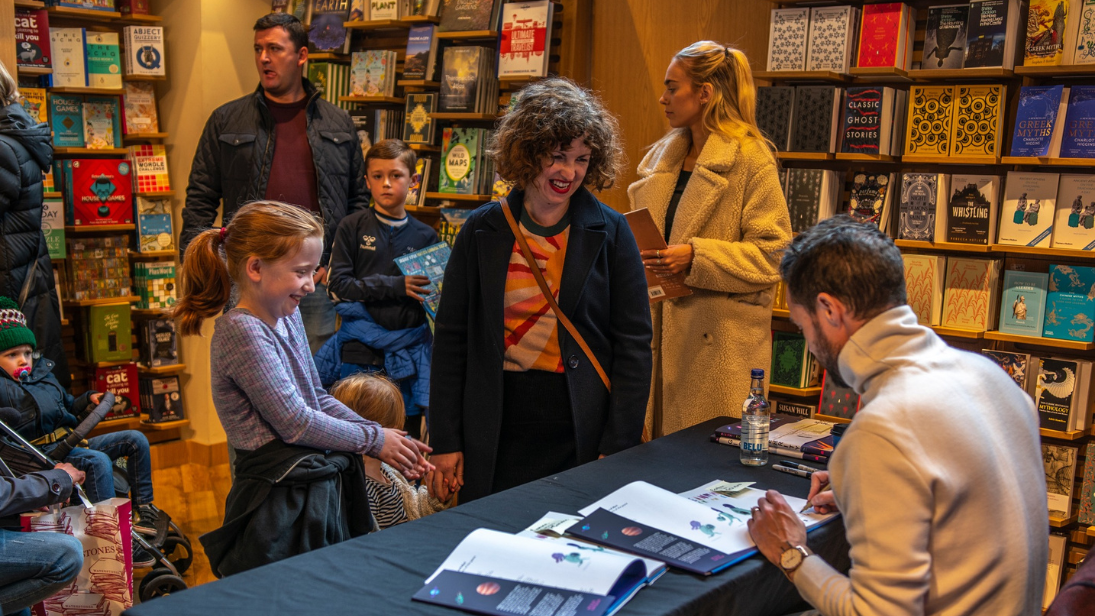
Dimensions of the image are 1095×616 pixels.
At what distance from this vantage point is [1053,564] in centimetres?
339

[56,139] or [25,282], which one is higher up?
[56,139]

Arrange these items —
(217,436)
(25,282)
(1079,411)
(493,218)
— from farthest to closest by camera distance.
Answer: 1. (217,436)
2. (25,282)
3. (1079,411)
4. (493,218)

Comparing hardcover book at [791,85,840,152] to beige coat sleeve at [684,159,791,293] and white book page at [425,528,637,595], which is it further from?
white book page at [425,528,637,595]

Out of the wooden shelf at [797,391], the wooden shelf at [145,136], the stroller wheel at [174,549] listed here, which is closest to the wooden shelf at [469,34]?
the wooden shelf at [145,136]

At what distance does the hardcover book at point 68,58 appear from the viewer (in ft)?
15.7

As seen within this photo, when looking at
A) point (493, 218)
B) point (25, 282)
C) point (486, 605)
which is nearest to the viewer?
point (486, 605)

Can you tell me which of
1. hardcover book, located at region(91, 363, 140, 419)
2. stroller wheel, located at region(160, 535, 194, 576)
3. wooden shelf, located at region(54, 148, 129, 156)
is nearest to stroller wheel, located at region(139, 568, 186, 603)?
stroller wheel, located at region(160, 535, 194, 576)

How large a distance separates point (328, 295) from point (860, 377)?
293cm

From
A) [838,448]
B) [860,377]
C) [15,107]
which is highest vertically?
[15,107]

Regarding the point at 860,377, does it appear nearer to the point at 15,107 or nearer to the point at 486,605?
the point at 486,605

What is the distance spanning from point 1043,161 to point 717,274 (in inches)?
57.7

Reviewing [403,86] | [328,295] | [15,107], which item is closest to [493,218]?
[328,295]

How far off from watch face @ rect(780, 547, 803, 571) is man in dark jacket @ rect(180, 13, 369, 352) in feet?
9.29

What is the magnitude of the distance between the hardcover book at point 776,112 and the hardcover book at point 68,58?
11.7 feet
